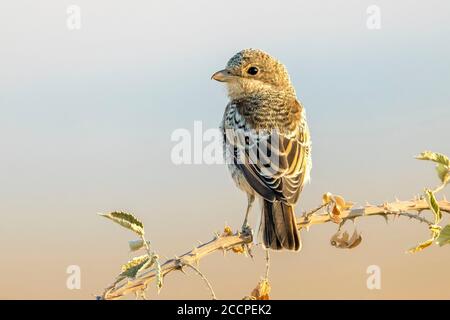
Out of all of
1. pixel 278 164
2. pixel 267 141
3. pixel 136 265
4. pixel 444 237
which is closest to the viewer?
pixel 136 265

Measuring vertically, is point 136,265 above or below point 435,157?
below

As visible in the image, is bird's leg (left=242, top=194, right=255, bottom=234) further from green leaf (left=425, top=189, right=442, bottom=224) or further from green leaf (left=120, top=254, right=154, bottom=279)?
green leaf (left=120, top=254, right=154, bottom=279)

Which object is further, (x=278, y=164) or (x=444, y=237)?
(x=278, y=164)

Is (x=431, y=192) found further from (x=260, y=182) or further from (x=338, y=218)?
(x=260, y=182)

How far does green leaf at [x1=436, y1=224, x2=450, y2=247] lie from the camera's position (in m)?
2.42

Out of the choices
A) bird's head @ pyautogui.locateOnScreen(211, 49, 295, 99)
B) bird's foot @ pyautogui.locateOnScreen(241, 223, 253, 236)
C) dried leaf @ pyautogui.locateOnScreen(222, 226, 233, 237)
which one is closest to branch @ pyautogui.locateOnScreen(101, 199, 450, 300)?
dried leaf @ pyautogui.locateOnScreen(222, 226, 233, 237)

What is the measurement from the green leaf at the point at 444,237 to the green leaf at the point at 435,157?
16.2 inches

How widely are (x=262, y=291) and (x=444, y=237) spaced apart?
32.5 inches

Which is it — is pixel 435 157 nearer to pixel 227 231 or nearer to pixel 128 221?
pixel 227 231

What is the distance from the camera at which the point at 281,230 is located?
398cm

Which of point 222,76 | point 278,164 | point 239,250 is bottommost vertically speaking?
point 239,250

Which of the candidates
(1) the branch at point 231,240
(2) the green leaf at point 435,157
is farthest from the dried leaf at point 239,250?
(2) the green leaf at point 435,157

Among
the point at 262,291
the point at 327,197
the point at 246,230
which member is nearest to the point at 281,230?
the point at 246,230

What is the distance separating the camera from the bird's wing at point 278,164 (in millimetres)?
4254
